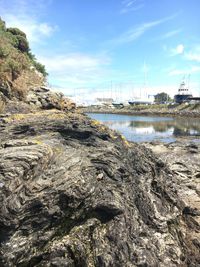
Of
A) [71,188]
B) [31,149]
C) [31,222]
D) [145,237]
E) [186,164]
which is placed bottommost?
[186,164]

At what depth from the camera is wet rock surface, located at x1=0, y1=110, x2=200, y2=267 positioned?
393 inches

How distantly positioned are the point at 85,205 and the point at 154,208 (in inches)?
158

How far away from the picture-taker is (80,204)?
11094 millimetres

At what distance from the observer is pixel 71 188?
1095 centimetres

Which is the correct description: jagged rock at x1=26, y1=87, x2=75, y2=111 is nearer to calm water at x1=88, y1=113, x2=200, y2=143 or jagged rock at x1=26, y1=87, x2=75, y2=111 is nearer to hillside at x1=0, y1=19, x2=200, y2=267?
hillside at x1=0, y1=19, x2=200, y2=267

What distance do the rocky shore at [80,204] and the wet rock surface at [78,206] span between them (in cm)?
3

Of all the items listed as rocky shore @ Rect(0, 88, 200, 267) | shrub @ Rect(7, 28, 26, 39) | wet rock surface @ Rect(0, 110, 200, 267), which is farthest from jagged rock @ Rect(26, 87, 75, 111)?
shrub @ Rect(7, 28, 26, 39)

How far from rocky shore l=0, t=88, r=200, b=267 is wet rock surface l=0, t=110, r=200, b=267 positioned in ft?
0.11

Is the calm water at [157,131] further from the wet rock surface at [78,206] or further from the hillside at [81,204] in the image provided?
the wet rock surface at [78,206]

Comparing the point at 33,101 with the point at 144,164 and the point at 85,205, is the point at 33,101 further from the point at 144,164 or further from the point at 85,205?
the point at 85,205

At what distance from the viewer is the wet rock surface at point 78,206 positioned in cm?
999

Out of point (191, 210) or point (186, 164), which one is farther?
point (186, 164)

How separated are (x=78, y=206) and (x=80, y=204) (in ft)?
0.35

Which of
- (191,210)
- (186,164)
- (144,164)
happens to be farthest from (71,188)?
(186,164)
